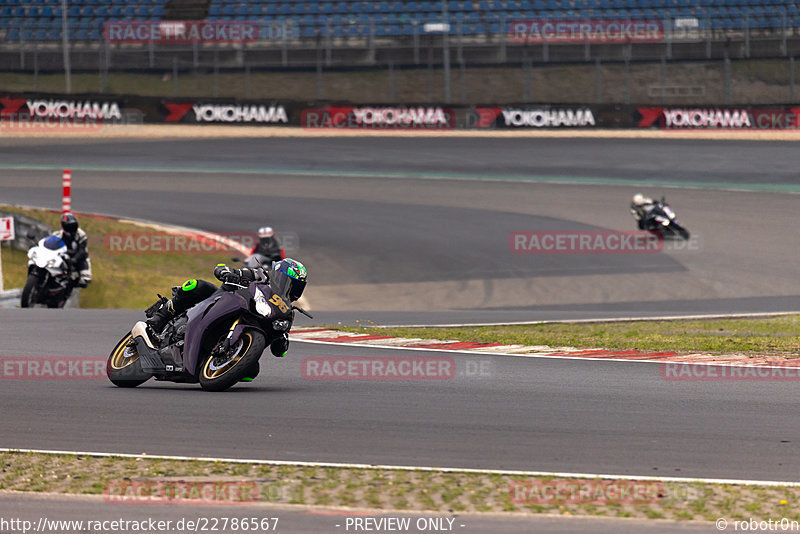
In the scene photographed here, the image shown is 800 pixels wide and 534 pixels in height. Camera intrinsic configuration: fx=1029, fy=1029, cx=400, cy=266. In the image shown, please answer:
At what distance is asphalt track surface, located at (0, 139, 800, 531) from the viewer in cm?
685

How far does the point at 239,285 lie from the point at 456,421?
201 centimetres

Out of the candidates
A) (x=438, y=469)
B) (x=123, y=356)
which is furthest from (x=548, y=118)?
(x=438, y=469)

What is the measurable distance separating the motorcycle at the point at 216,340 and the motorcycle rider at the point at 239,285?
0.05 m

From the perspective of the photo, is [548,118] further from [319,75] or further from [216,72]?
[216,72]

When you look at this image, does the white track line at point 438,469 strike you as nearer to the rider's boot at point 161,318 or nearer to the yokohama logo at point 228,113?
the rider's boot at point 161,318

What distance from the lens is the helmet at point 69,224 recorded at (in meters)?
16.2

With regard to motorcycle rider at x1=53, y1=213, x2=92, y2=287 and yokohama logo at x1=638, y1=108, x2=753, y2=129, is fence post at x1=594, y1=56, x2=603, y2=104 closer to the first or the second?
yokohama logo at x1=638, y1=108, x2=753, y2=129

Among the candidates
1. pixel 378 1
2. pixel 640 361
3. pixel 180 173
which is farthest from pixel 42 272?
pixel 378 1

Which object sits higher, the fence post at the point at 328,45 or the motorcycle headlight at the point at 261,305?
the fence post at the point at 328,45

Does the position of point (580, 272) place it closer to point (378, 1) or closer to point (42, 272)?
point (42, 272)

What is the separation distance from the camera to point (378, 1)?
46.7 m

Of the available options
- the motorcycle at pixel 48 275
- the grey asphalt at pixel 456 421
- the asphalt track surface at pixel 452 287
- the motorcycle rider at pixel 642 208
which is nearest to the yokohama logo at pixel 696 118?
the asphalt track surface at pixel 452 287

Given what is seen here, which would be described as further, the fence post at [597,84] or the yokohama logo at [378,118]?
the fence post at [597,84]

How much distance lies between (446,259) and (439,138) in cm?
1597
